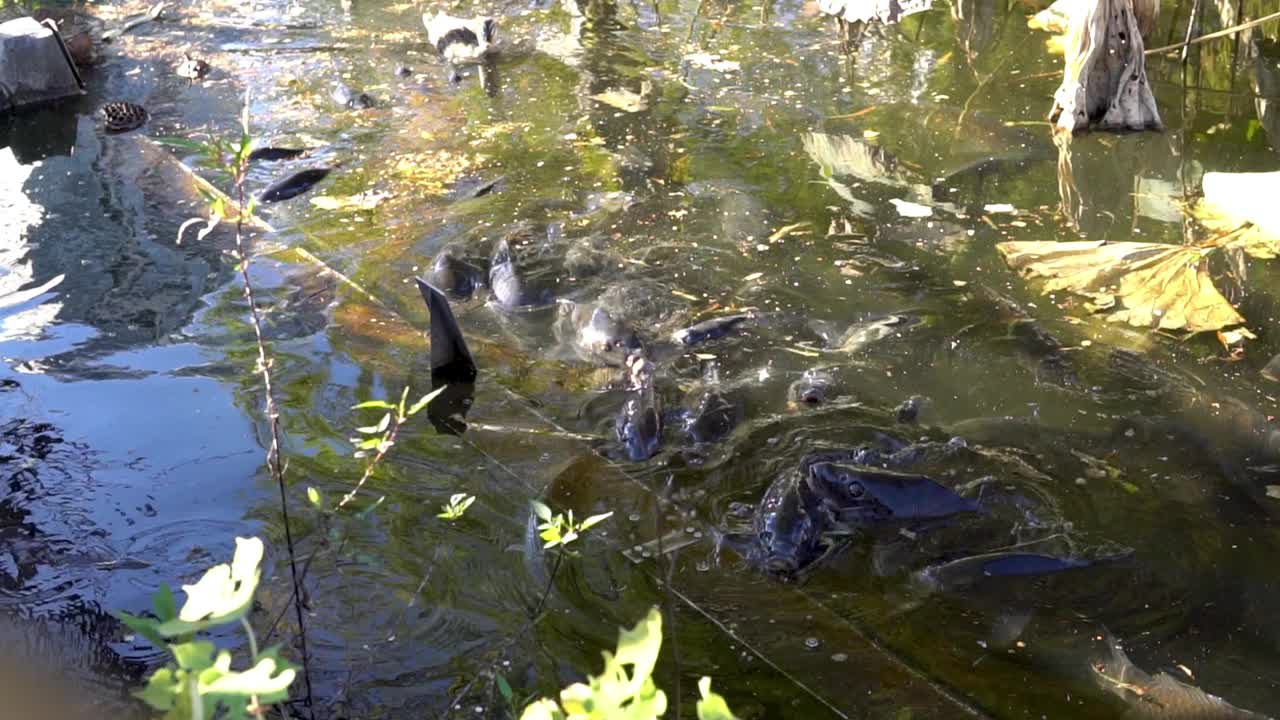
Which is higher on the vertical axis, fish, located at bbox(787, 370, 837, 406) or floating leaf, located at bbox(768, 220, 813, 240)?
floating leaf, located at bbox(768, 220, 813, 240)

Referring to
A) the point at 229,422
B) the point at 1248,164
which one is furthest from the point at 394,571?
the point at 1248,164

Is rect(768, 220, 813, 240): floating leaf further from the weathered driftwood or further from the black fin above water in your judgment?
the weathered driftwood

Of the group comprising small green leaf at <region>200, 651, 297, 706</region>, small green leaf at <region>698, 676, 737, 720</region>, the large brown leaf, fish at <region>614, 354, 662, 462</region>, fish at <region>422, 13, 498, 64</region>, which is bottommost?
fish at <region>614, 354, 662, 462</region>

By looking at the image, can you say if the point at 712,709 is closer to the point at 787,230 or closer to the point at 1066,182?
the point at 787,230

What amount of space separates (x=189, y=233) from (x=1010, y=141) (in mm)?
3692

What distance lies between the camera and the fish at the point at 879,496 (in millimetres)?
3229

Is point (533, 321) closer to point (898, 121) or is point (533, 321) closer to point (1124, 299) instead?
point (1124, 299)

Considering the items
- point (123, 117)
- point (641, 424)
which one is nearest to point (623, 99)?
point (123, 117)

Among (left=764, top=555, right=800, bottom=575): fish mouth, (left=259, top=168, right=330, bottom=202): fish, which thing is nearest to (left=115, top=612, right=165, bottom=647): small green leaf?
(left=764, top=555, right=800, bottom=575): fish mouth

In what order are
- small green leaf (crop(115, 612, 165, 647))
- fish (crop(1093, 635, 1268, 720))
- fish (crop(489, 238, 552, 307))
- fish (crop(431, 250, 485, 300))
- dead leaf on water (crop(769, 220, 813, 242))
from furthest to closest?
dead leaf on water (crop(769, 220, 813, 242)) < fish (crop(431, 250, 485, 300)) < fish (crop(489, 238, 552, 307)) < fish (crop(1093, 635, 1268, 720)) < small green leaf (crop(115, 612, 165, 647))

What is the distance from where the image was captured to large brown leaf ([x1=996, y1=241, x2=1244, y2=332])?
161 inches

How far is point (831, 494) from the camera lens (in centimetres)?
326

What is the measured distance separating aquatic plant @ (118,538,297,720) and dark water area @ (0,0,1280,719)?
4.77ft

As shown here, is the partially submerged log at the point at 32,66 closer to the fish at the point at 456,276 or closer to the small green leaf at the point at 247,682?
the fish at the point at 456,276
